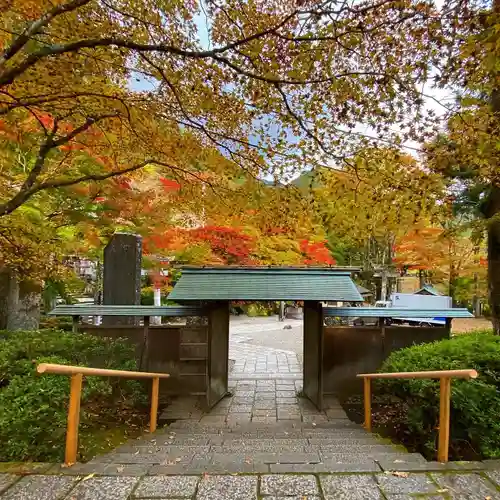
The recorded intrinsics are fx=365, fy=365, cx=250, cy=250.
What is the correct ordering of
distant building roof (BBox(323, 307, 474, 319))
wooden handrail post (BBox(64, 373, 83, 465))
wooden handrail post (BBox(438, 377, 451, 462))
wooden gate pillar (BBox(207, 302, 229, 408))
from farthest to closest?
distant building roof (BBox(323, 307, 474, 319)) → wooden gate pillar (BBox(207, 302, 229, 408)) → wooden handrail post (BBox(438, 377, 451, 462)) → wooden handrail post (BBox(64, 373, 83, 465))

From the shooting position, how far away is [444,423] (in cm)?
281

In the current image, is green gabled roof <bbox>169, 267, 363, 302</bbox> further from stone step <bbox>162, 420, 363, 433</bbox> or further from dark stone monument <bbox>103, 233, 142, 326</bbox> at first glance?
dark stone monument <bbox>103, 233, 142, 326</bbox>

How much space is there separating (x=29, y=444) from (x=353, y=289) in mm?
4848

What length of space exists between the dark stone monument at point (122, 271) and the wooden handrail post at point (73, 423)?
561 cm

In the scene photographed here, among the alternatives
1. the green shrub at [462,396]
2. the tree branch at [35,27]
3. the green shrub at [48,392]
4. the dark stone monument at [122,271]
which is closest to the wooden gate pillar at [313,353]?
the green shrub at [462,396]

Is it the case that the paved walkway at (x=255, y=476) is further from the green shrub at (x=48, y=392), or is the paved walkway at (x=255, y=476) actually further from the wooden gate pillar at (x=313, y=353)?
the wooden gate pillar at (x=313, y=353)

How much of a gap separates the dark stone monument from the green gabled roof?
2147mm

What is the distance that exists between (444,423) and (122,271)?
278 inches

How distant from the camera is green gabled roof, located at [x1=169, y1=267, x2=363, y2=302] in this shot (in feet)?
19.6

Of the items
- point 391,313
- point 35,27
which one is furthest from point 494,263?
point 35,27

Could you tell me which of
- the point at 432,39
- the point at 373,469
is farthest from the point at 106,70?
the point at 373,469

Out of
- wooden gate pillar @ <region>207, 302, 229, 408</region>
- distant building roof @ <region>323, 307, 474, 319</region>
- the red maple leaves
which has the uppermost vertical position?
the red maple leaves

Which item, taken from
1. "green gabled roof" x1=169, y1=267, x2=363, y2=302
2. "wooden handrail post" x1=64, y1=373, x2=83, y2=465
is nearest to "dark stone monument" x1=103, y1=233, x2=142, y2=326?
"green gabled roof" x1=169, y1=267, x2=363, y2=302

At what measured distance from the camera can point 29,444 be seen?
280 centimetres
